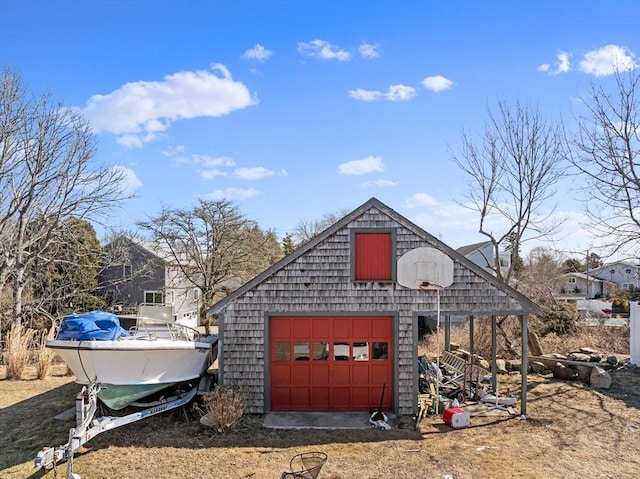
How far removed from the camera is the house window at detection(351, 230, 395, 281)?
37.4ft

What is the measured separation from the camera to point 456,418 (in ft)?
34.4

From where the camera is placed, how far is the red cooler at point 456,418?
1048 cm

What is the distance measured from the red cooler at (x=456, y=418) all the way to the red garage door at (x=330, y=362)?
58.2 inches

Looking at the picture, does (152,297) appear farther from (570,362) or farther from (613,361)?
(613,361)

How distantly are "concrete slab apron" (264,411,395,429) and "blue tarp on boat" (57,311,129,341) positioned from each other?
3848 mm

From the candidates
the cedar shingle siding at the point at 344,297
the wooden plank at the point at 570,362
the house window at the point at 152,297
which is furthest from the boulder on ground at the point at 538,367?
the house window at the point at 152,297

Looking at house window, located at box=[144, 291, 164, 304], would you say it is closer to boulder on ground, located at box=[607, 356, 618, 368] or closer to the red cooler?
the red cooler

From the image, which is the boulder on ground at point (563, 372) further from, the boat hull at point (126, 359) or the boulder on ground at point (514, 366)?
the boat hull at point (126, 359)

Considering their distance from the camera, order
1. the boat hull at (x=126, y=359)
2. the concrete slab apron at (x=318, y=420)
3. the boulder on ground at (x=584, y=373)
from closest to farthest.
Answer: the boat hull at (x=126, y=359) → the concrete slab apron at (x=318, y=420) → the boulder on ground at (x=584, y=373)

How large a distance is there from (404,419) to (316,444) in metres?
2.61

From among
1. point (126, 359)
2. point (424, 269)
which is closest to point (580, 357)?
point (424, 269)

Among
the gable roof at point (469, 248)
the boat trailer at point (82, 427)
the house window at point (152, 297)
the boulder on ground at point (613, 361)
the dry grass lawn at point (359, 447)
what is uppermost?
the gable roof at point (469, 248)

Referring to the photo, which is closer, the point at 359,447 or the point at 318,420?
the point at 359,447

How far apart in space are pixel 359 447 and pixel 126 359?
192 inches
